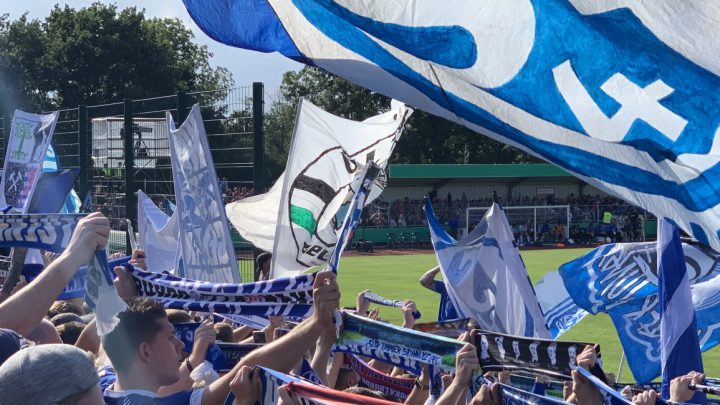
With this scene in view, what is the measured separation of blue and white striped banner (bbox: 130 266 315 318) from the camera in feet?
16.9

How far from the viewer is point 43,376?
2566 mm

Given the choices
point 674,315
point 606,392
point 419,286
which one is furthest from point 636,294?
point 419,286

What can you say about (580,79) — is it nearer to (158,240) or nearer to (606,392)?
(606,392)

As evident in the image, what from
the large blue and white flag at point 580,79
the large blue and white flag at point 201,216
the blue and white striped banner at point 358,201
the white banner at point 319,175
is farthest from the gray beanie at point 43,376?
the white banner at point 319,175

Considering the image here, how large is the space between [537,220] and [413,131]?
56.6 feet

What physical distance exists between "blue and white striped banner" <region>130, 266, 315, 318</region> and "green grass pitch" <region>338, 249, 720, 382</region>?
8070 millimetres

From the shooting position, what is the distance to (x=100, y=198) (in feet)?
65.0

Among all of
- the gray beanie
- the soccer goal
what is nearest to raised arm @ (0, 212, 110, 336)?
the gray beanie

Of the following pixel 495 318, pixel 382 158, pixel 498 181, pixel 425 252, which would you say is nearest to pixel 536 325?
pixel 495 318

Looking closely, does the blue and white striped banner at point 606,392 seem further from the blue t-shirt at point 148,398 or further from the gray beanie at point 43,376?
the gray beanie at point 43,376

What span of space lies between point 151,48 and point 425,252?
30.3m

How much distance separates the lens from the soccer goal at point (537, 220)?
4612cm

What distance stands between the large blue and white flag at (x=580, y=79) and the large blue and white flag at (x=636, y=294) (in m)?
3.60

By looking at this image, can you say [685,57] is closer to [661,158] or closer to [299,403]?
[661,158]
